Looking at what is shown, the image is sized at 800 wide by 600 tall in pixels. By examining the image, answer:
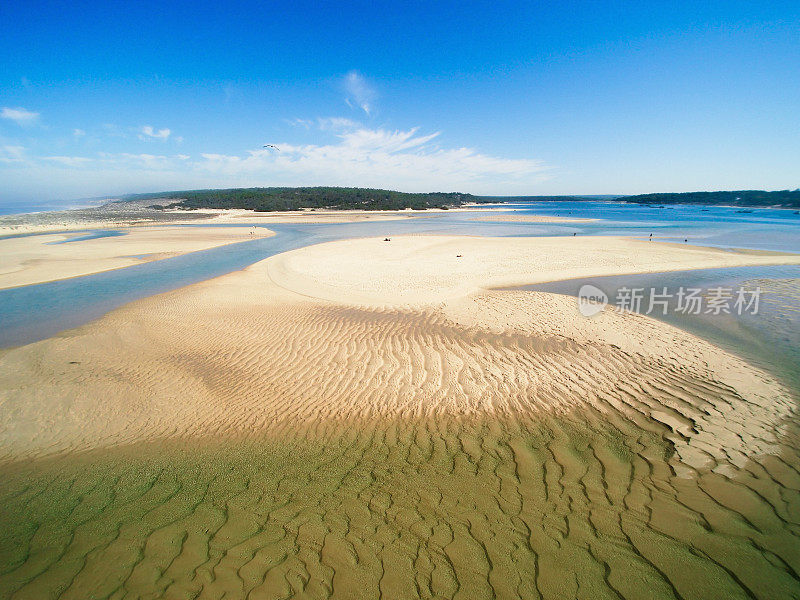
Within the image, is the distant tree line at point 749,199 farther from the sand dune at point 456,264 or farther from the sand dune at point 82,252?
the sand dune at point 82,252

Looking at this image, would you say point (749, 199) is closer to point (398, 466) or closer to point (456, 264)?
point (456, 264)

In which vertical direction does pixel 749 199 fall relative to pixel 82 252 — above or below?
above

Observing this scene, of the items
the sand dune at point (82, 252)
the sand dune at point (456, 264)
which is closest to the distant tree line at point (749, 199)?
the sand dune at point (456, 264)

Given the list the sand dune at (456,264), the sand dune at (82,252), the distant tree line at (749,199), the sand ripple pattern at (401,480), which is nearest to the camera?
the sand ripple pattern at (401,480)

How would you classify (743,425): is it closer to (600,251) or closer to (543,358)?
(543,358)

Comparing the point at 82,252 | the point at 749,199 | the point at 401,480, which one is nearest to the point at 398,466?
the point at 401,480

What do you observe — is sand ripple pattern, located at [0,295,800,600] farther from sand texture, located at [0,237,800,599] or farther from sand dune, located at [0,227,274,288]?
sand dune, located at [0,227,274,288]
